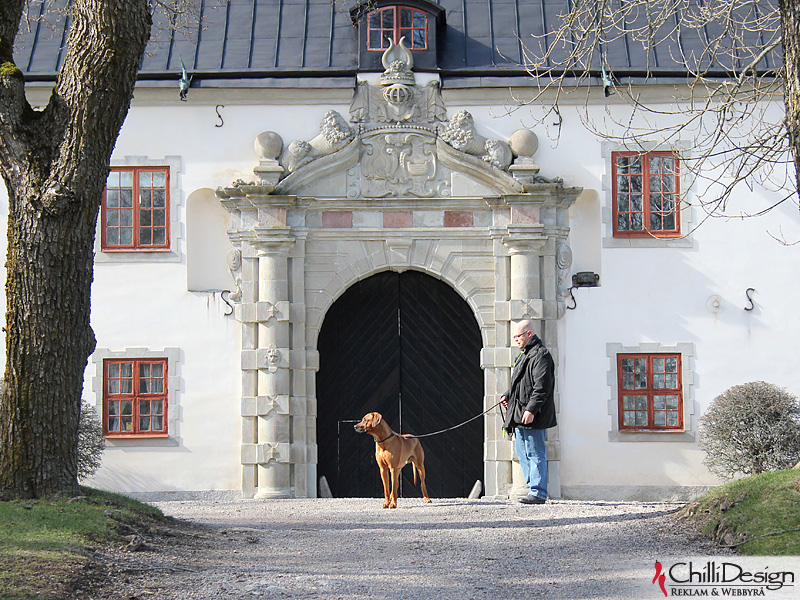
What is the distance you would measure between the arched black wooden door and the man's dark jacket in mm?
3272

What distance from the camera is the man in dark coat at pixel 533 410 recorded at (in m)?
9.98

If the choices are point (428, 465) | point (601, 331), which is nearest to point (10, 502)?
point (428, 465)

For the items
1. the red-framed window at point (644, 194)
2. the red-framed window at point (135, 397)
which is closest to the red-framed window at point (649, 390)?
the red-framed window at point (644, 194)

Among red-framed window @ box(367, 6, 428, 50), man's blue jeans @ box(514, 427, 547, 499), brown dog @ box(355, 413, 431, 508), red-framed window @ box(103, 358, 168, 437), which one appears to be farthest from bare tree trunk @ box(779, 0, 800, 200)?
red-framed window @ box(103, 358, 168, 437)

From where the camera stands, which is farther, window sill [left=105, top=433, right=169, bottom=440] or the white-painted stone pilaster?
window sill [left=105, top=433, right=169, bottom=440]

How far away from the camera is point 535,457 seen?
1007 cm

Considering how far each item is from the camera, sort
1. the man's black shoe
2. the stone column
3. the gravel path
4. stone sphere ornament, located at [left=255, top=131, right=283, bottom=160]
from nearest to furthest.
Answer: the gravel path
the man's black shoe
the stone column
stone sphere ornament, located at [left=255, top=131, right=283, bottom=160]

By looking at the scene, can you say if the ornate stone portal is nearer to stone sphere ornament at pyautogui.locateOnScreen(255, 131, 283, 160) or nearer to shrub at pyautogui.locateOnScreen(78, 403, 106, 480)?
stone sphere ornament at pyautogui.locateOnScreen(255, 131, 283, 160)

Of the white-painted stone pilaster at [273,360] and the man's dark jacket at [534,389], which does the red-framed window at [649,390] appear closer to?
the man's dark jacket at [534,389]

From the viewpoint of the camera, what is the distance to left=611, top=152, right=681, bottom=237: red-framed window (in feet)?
44.9

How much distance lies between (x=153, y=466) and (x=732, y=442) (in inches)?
266

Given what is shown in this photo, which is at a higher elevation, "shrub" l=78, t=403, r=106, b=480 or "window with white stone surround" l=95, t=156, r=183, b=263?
"window with white stone surround" l=95, t=156, r=183, b=263

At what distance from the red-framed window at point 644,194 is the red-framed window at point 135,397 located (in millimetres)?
5918

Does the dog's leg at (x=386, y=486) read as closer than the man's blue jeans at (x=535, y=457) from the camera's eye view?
No
